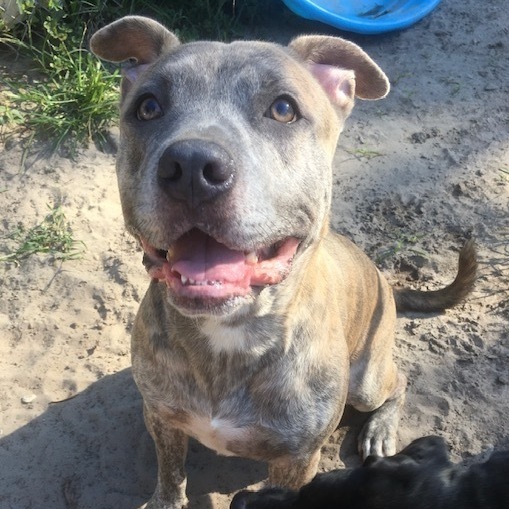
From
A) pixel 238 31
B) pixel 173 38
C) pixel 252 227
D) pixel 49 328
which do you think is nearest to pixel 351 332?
pixel 252 227

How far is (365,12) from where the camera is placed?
22.4ft

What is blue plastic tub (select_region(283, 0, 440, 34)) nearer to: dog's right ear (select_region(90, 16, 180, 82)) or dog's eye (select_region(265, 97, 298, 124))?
dog's right ear (select_region(90, 16, 180, 82))

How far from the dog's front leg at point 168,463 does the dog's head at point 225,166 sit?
107cm

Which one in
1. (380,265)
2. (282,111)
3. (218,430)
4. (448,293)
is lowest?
(380,265)

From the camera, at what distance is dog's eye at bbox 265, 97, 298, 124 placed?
2779 millimetres

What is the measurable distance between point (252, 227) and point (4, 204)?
322 centimetres

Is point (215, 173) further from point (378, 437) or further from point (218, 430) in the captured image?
point (378, 437)

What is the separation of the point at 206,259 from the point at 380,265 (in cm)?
259

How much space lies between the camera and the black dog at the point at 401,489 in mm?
2285

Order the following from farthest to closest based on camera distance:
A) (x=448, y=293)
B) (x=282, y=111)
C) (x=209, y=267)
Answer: (x=448, y=293), (x=282, y=111), (x=209, y=267)

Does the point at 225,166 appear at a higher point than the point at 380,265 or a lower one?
higher

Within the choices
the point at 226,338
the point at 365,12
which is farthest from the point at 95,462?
the point at 365,12

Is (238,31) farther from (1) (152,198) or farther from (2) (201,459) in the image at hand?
(1) (152,198)

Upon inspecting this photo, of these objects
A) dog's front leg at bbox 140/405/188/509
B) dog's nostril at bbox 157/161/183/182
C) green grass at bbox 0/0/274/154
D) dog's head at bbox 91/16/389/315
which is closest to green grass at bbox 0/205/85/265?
green grass at bbox 0/0/274/154
